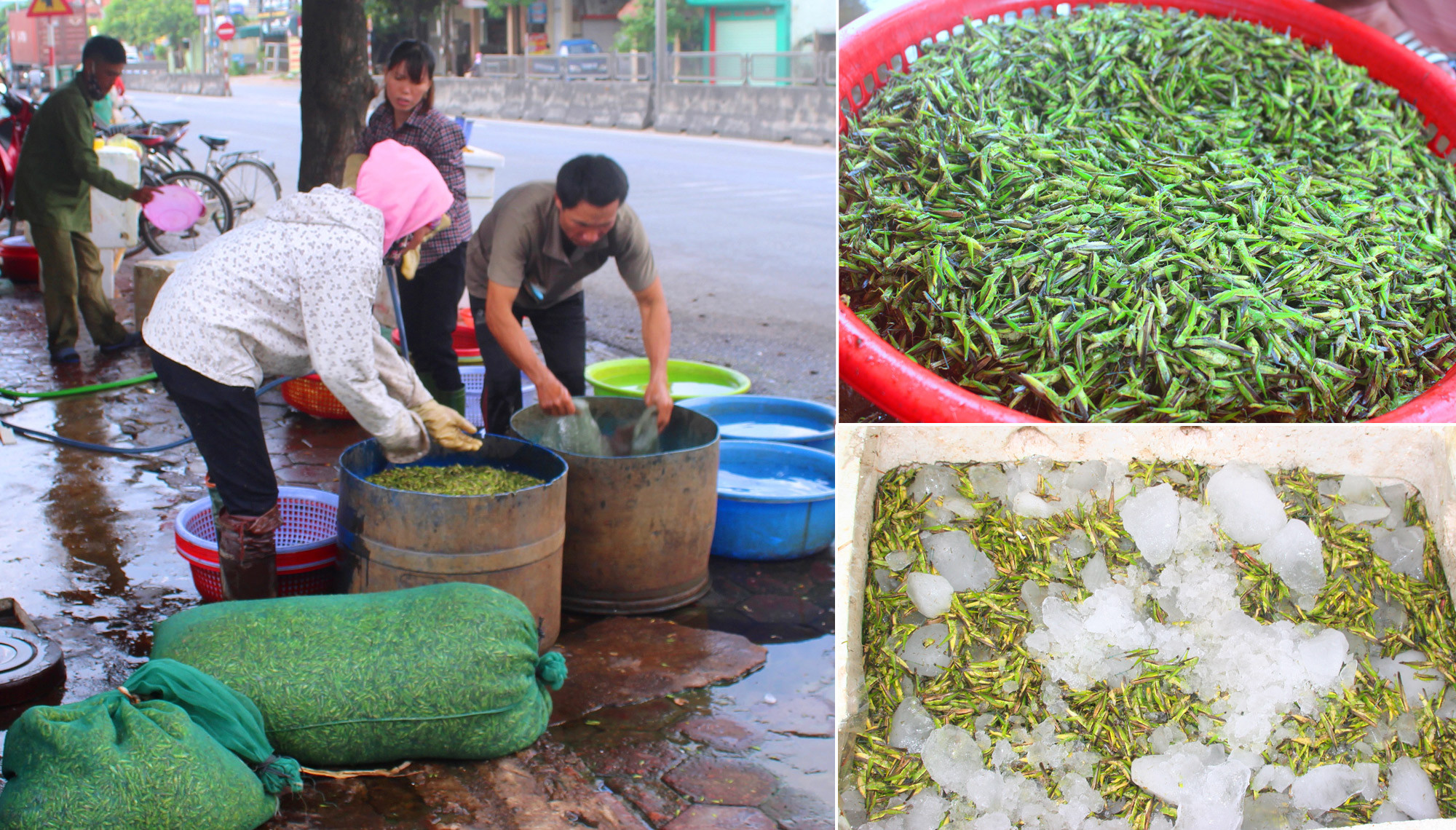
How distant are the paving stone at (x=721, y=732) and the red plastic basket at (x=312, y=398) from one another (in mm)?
2566

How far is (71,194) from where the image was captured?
510cm

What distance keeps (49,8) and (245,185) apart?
316 cm

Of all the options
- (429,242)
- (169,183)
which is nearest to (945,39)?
(429,242)

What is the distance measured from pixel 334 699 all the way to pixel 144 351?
4.27 meters

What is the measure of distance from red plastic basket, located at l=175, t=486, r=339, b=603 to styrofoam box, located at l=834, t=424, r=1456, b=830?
179 cm

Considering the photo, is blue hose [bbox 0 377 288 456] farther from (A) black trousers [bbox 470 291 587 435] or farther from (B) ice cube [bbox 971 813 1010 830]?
(B) ice cube [bbox 971 813 1010 830]

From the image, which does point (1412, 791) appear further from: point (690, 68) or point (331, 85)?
point (690, 68)

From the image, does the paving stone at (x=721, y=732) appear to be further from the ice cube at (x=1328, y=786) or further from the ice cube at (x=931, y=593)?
the ice cube at (x=1328, y=786)

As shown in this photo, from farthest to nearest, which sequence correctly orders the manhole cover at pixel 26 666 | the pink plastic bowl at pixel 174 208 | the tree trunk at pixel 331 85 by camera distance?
the pink plastic bowl at pixel 174 208 < the tree trunk at pixel 331 85 < the manhole cover at pixel 26 666

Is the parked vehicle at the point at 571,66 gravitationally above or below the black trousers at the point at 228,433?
above

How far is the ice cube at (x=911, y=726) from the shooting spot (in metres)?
1.36

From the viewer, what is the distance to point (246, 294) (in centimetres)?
247

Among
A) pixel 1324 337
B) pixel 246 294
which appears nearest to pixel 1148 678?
pixel 1324 337

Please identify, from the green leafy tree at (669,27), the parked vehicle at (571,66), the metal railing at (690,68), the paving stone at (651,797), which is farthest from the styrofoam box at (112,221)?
the green leafy tree at (669,27)
